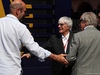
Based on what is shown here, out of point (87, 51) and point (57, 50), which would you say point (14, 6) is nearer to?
point (87, 51)

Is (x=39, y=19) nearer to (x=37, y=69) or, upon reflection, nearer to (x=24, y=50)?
(x=24, y=50)

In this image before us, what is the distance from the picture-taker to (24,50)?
6.18m

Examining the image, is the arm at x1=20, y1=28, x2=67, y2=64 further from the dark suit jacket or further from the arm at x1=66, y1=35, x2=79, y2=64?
the dark suit jacket

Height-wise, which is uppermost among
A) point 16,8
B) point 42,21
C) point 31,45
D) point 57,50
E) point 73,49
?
point 16,8

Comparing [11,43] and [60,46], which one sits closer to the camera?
[11,43]

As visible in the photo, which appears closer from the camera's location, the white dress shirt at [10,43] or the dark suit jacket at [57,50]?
the white dress shirt at [10,43]

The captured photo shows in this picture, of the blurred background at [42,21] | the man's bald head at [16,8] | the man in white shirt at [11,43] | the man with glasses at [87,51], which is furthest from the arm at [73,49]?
the blurred background at [42,21]

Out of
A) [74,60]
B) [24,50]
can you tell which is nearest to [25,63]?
[24,50]

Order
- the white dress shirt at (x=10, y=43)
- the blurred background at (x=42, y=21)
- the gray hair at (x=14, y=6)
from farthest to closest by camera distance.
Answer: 1. the blurred background at (x=42, y=21)
2. the gray hair at (x=14, y=6)
3. the white dress shirt at (x=10, y=43)

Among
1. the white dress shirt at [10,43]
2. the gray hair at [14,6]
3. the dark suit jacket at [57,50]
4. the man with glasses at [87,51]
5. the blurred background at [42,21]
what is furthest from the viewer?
the blurred background at [42,21]

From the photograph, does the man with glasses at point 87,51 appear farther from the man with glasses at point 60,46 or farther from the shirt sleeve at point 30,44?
the man with glasses at point 60,46

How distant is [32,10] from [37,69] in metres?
1.44

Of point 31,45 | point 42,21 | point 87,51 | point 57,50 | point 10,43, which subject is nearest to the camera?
point 10,43

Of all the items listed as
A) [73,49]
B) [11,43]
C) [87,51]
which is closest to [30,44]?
[11,43]
